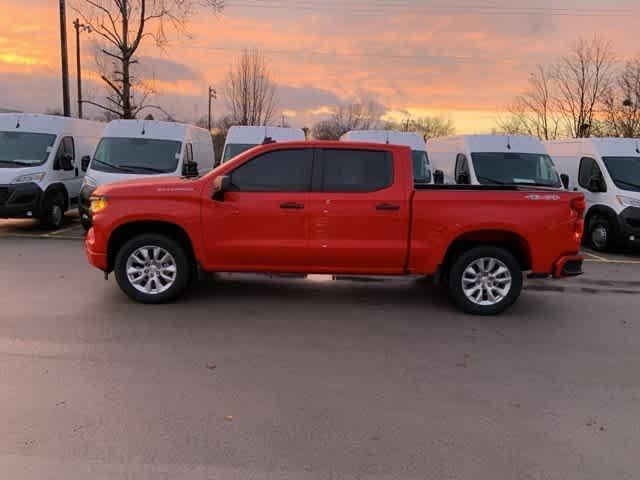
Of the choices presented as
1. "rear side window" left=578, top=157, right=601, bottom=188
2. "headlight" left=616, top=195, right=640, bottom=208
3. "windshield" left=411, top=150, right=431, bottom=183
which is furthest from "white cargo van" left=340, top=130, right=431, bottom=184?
"headlight" left=616, top=195, right=640, bottom=208

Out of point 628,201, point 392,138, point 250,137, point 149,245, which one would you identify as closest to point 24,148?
point 250,137

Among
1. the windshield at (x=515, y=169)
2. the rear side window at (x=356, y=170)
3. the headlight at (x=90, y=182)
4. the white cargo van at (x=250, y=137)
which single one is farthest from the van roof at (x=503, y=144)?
the headlight at (x=90, y=182)

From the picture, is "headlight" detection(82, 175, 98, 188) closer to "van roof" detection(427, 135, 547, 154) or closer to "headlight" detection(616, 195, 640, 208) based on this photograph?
"van roof" detection(427, 135, 547, 154)

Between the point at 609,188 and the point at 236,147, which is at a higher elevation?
the point at 236,147

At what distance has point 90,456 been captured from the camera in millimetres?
3166

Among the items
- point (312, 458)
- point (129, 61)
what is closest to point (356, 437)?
point (312, 458)

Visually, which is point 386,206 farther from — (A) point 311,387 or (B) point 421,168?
(B) point 421,168

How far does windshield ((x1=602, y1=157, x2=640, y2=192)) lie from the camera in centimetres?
1068

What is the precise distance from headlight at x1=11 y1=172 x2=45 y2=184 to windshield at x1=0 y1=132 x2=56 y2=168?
0.32 metres

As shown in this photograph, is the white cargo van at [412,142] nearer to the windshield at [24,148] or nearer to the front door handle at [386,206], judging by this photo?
the front door handle at [386,206]

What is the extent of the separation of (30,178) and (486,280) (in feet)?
30.5

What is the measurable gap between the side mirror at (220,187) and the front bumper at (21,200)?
671 centimetres

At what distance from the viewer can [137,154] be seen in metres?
11.2

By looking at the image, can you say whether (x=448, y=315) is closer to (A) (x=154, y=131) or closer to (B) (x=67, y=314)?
(B) (x=67, y=314)
